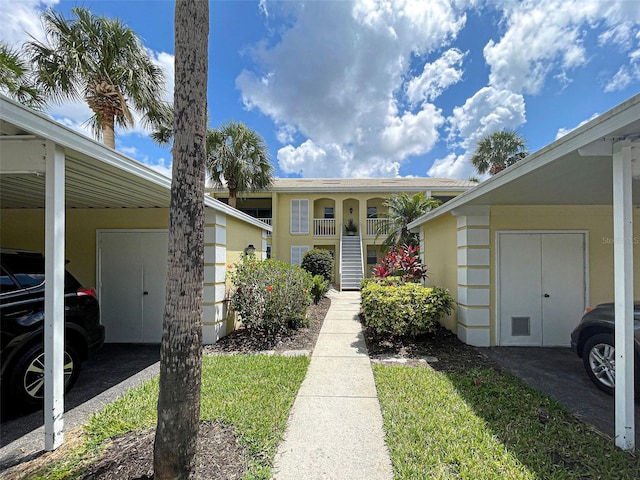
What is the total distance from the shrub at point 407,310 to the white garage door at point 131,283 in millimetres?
4438

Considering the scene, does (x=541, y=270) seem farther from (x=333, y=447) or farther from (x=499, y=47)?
(x=499, y=47)

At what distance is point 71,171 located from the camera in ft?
10.7

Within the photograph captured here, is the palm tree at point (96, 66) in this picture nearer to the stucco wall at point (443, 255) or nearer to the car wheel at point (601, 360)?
the stucco wall at point (443, 255)

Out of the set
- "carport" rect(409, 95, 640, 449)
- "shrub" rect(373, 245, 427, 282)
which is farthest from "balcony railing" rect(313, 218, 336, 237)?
"carport" rect(409, 95, 640, 449)

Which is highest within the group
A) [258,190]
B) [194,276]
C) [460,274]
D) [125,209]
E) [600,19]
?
[600,19]

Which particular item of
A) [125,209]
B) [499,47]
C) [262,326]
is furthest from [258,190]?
[499,47]

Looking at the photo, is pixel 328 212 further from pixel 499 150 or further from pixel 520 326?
pixel 520 326

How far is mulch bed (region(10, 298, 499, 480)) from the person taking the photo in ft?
7.15

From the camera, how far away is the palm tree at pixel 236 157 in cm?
1275

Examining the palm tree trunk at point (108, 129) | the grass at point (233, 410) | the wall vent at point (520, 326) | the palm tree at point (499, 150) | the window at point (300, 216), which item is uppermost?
the palm tree at point (499, 150)

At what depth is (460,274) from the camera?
18.4 feet

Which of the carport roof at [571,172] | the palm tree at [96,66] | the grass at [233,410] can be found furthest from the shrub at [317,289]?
the palm tree at [96,66]

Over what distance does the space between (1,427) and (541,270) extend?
8.17m

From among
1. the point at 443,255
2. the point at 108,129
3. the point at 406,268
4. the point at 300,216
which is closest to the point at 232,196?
the point at 300,216
